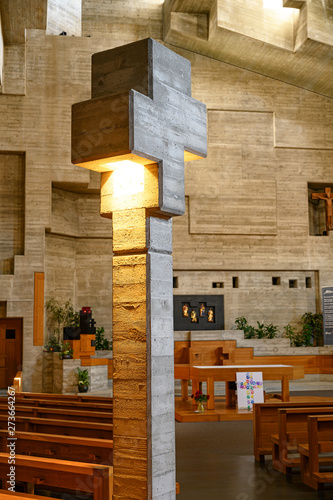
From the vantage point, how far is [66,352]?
509 inches

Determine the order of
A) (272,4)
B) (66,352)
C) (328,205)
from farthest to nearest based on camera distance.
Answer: (328,205)
(272,4)
(66,352)

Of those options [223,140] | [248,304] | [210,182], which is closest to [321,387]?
[248,304]

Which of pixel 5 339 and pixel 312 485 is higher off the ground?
pixel 5 339

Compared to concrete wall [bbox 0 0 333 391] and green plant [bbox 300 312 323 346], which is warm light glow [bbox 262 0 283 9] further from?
green plant [bbox 300 312 323 346]

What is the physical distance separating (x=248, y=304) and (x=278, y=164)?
4096mm

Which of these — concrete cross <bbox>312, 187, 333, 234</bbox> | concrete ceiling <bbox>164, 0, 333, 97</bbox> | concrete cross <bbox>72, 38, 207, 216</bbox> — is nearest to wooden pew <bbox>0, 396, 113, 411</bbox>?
concrete cross <bbox>72, 38, 207, 216</bbox>

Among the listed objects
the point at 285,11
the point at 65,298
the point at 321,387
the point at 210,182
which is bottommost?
the point at 321,387

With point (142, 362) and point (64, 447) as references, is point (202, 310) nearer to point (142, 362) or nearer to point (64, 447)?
point (64, 447)

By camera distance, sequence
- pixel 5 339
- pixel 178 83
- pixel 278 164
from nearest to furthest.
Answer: pixel 178 83
pixel 5 339
pixel 278 164

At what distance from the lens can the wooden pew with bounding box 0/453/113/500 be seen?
10.7ft

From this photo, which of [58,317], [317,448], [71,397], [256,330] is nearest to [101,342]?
[58,317]

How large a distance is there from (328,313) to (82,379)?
639 centimetres

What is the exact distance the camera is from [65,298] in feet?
50.1

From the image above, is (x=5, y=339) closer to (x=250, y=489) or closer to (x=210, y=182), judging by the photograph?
(x=210, y=182)
